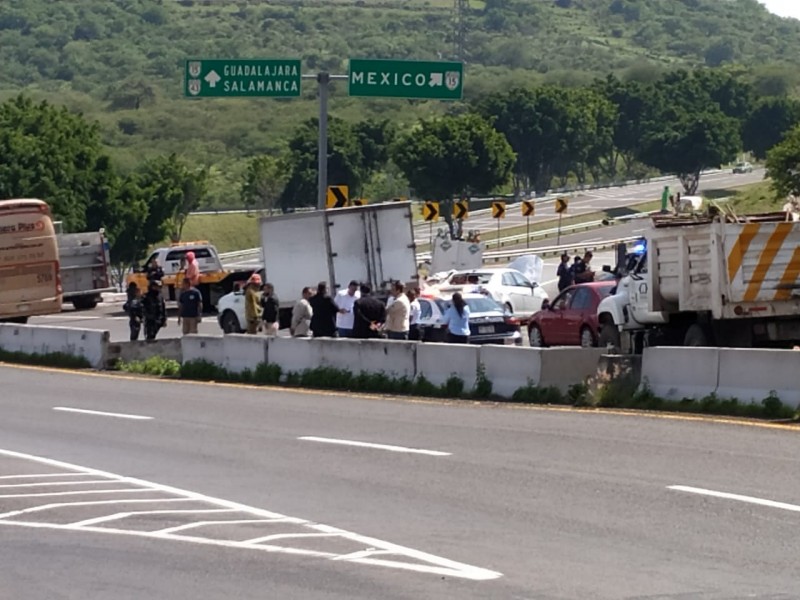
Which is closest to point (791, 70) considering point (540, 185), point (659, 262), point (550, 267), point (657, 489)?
point (540, 185)


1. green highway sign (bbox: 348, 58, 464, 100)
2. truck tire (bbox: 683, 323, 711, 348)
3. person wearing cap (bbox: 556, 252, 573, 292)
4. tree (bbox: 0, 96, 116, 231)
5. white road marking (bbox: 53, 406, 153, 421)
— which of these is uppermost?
tree (bbox: 0, 96, 116, 231)

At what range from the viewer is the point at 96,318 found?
49688 millimetres

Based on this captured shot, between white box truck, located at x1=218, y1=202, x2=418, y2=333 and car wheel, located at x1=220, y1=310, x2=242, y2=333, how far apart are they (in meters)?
4.72

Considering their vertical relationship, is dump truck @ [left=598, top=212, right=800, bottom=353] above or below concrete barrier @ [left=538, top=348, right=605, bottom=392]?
above

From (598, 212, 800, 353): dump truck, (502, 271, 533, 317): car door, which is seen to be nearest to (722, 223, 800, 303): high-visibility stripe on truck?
(598, 212, 800, 353): dump truck

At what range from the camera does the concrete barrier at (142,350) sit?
2977 centimetres

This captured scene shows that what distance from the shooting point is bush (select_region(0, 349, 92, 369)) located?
3072cm

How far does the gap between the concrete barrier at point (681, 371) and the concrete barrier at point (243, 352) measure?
8729 millimetres

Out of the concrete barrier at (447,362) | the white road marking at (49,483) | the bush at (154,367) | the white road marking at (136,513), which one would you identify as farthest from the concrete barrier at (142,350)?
the white road marking at (136,513)

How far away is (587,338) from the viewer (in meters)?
29.4

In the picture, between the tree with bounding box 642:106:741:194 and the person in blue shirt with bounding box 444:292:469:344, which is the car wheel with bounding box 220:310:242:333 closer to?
the person in blue shirt with bounding box 444:292:469:344

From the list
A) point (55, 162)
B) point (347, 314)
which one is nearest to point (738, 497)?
point (347, 314)

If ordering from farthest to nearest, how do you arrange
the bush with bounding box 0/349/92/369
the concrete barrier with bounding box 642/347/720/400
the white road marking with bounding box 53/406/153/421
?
the bush with bounding box 0/349/92/369, the white road marking with bounding box 53/406/153/421, the concrete barrier with bounding box 642/347/720/400

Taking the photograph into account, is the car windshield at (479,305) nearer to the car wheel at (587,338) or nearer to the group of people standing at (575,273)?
the car wheel at (587,338)
